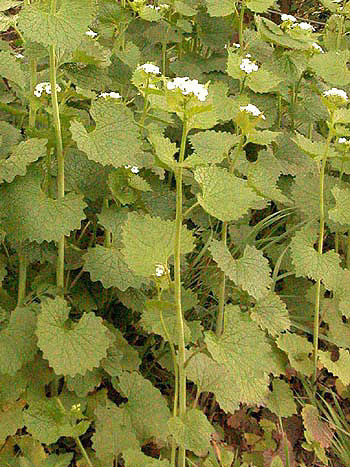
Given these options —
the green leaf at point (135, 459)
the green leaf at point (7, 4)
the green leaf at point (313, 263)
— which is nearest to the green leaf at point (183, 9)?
the green leaf at point (7, 4)

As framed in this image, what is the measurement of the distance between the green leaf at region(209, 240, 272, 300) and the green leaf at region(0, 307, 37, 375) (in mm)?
504

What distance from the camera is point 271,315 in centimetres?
178

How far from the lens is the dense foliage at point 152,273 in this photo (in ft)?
4.54

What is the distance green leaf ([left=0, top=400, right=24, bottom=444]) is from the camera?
1.52m

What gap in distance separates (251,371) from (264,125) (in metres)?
1.16

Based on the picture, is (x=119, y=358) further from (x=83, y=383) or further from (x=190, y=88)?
(x=190, y=88)

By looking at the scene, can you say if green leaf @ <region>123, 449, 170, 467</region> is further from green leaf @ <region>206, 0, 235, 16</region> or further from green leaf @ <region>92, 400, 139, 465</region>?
green leaf @ <region>206, 0, 235, 16</region>

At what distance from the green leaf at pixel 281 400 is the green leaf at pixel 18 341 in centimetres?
72

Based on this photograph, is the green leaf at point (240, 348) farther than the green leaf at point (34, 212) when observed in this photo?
No

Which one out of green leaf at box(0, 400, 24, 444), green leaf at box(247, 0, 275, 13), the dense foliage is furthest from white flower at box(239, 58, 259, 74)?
green leaf at box(0, 400, 24, 444)

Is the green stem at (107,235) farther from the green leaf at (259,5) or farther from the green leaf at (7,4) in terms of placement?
the green leaf at (259,5)

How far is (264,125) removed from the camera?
222cm

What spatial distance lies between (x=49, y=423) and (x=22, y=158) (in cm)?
64

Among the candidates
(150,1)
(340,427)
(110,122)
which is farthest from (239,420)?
(150,1)
